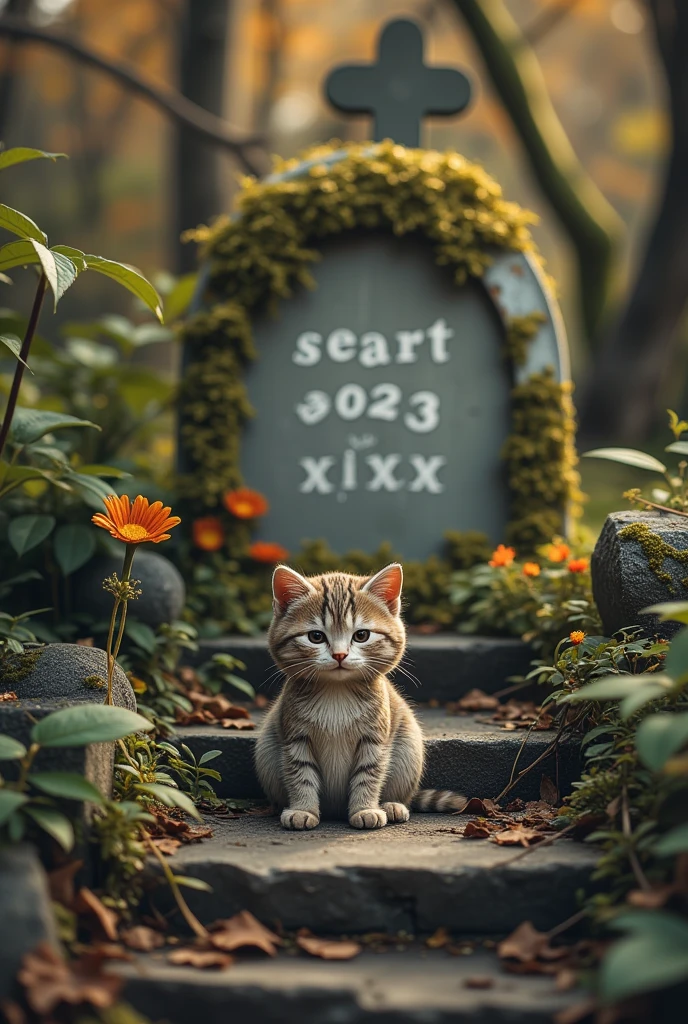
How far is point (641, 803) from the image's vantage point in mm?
2982

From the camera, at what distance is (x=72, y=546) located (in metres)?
4.34

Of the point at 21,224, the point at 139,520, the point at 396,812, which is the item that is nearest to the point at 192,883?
the point at 396,812

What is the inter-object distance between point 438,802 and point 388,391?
2.47 m

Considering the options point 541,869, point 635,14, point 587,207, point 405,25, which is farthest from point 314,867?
point 635,14

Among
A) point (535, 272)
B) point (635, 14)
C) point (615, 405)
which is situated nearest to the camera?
point (535, 272)

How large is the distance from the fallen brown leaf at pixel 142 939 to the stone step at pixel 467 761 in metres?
1.04

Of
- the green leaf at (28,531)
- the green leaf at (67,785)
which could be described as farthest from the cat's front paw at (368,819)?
the green leaf at (28,531)

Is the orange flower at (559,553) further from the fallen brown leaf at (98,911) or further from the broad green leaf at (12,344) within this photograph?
the fallen brown leaf at (98,911)

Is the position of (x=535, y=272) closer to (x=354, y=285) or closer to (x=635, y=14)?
(x=354, y=285)

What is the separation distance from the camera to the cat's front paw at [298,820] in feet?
11.1

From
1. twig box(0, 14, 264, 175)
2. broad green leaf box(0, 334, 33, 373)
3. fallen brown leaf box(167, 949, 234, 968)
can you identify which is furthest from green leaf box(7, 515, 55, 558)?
twig box(0, 14, 264, 175)

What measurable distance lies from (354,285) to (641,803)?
338 centimetres

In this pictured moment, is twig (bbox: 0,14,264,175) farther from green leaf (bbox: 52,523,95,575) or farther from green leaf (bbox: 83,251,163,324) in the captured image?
green leaf (bbox: 83,251,163,324)

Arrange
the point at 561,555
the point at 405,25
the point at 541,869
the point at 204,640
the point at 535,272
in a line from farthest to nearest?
the point at 405,25 < the point at 535,272 < the point at 204,640 < the point at 561,555 < the point at 541,869
